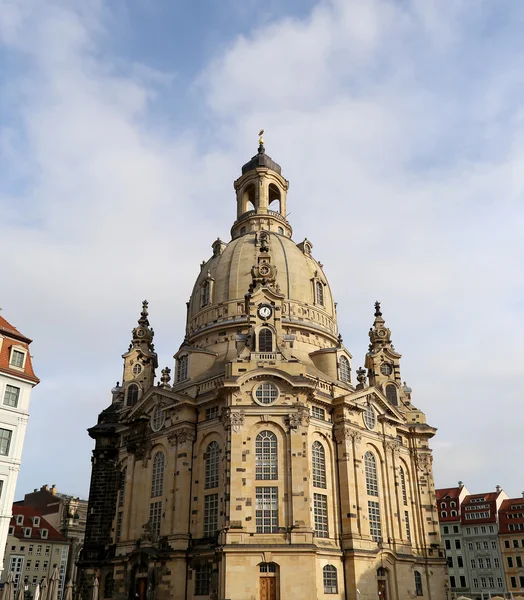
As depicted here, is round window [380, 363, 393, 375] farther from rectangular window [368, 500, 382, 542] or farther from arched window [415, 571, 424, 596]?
arched window [415, 571, 424, 596]

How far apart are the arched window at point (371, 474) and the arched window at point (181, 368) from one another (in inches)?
771

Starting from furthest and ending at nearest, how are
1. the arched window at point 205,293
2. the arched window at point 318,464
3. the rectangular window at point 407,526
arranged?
the arched window at point 205,293 → the rectangular window at point 407,526 → the arched window at point 318,464

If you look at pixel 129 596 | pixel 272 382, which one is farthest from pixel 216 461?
pixel 129 596

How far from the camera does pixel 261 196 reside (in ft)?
253

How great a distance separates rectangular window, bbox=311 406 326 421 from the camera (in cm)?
5181

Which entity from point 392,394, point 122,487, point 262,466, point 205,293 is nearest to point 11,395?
point 262,466

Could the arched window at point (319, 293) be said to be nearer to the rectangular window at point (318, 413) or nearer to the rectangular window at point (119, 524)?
the rectangular window at point (318, 413)

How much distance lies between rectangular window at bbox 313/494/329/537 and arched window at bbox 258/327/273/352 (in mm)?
13124

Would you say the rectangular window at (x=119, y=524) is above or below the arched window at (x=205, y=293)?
below

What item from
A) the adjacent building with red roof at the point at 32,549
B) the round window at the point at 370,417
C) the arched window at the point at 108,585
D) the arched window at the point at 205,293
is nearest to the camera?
the arched window at the point at 108,585

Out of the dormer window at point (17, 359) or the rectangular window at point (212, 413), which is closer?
the dormer window at point (17, 359)

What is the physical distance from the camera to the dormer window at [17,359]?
41.9 metres

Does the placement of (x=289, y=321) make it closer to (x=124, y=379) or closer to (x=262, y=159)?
(x=124, y=379)

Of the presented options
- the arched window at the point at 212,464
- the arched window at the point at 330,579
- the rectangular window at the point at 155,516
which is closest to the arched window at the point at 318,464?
the arched window at the point at 330,579
